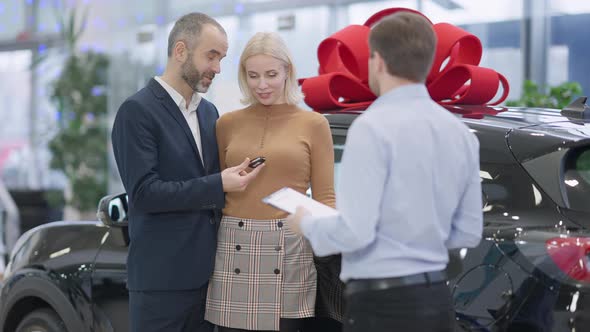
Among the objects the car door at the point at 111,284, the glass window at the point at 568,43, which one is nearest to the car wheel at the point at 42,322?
the car door at the point at 111,284

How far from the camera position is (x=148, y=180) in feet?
8.17

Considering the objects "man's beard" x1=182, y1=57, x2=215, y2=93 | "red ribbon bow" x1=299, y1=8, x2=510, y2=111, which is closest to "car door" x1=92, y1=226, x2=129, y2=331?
"man's beard" x1=182, y1=57, x2=215, y2=93

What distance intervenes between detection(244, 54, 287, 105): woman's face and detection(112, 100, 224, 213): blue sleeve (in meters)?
0.29

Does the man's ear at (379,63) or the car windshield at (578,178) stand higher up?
the man's ear at (379,63)

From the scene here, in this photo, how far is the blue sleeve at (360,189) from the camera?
1844 mm

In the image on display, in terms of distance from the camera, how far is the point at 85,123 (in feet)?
33.6

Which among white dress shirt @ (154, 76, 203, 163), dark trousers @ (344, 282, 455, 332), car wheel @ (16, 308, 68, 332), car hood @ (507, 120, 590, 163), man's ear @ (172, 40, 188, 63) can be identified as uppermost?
man's ear @ (172, 40, 188, 63)

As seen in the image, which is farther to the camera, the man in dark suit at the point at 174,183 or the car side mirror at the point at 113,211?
the car side mirror at the point at 113,211

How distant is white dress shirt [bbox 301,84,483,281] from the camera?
186 centimetres

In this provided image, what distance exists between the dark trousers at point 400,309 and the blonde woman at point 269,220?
590 millimetres

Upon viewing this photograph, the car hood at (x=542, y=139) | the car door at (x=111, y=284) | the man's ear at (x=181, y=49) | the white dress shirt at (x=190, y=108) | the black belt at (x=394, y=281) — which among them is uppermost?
the man's ear at (x=181, y=49)

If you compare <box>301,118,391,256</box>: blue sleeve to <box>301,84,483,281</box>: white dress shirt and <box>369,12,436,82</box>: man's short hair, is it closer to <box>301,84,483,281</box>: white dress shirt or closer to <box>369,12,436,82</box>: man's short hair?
<box>301,84,483,281</box>: white dress shirt

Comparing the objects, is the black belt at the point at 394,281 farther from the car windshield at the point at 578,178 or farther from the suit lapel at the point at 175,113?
the suit lapel at the point at 175,113

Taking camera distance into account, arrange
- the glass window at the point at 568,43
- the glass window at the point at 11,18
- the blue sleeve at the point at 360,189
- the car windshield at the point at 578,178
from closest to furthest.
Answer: the blue sleeve at the point at 360,189 < the car windshield at the point at 578,178 < the glass window at the point at 568,43 < the glass window at the point at 11,18
